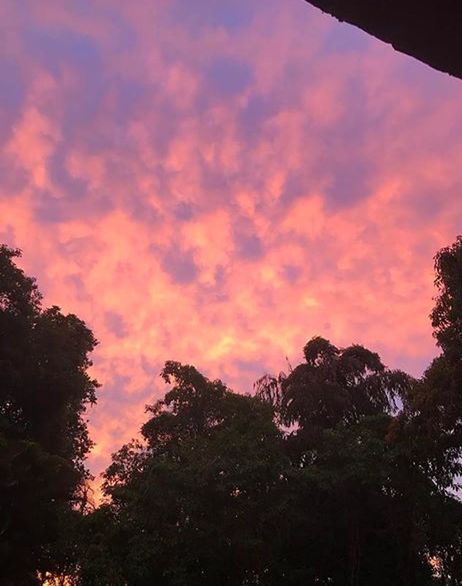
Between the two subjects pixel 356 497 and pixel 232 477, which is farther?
pixel 356 497

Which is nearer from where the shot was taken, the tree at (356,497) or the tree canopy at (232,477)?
the tree canopy at (232,477)

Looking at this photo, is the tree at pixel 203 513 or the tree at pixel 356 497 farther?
the tree at pixel 356 497

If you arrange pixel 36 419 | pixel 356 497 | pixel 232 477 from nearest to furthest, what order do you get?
1. pixel 232 477
2. pixel 356 497
3. pixel 36 419

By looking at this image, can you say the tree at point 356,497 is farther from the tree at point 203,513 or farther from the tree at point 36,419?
the tree at point 36,419

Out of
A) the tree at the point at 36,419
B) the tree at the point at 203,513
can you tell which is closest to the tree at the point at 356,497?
the tree at the point at 203,513

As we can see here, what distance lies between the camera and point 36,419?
2205 centimetres

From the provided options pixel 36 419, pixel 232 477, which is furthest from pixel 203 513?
pixel 36 419

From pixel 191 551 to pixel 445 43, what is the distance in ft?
55.5

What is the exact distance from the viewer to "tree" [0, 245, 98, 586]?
1681 centimetres

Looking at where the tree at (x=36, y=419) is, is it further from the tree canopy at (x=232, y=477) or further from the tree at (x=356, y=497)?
the tree at (x=356, y=497)

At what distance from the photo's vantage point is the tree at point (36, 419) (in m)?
16.8

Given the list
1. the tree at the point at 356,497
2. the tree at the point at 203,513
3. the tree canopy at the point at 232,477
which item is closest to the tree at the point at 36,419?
the tree canopy at the point at 232,477

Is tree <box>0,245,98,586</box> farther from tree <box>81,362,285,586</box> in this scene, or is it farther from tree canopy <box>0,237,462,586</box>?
tree <box>81,362,285,586</box>

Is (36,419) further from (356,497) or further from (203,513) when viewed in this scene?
(356,497)
